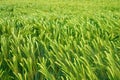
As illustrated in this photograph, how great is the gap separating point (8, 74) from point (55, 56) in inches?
15.0

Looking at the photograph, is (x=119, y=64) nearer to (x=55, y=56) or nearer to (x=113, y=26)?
(x=55, y=56)

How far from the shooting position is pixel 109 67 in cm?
175

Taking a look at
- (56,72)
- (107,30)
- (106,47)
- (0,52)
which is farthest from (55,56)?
(107,30)

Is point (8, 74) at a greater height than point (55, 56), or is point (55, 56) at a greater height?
point (55, 56)

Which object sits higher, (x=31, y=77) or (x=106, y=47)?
(x=106, y=47)

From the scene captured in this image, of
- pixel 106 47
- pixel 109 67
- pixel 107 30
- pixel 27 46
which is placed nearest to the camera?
pixel 109 67

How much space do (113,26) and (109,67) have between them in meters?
1.24

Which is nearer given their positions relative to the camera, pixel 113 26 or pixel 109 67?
pixel 109 67

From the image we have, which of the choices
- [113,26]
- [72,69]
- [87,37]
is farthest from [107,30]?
[72,69]

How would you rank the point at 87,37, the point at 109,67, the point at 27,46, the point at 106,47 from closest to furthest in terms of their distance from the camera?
the point at 109,67 → the point at 106,47 → the point at 27,46 → the point at 87,37

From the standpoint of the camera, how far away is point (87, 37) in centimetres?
262

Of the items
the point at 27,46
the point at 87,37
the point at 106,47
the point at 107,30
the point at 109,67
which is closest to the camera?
the point at 109,67

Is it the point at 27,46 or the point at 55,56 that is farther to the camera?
the point at 27,46

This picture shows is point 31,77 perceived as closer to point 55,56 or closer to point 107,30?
point 55,56
